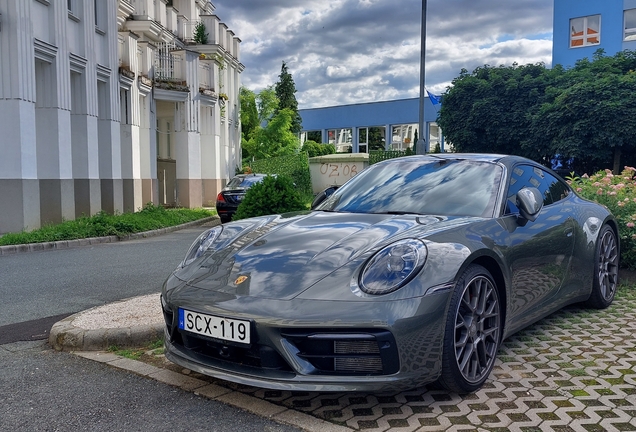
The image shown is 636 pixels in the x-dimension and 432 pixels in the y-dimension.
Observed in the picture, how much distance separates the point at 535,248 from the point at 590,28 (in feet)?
116

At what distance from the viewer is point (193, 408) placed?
315 centimetres

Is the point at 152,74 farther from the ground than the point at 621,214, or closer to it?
farther from the ground

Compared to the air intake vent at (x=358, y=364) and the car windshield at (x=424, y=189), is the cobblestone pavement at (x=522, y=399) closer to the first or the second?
the air intake vent at (x=358, y=364)

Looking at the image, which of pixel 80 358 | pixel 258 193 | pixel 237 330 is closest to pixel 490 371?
pixel 237 330

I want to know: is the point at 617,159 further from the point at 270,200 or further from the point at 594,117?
the point at 270,200

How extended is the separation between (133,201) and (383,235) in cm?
1649

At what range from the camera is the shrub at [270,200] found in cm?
837

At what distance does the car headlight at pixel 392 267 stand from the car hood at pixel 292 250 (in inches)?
3.1

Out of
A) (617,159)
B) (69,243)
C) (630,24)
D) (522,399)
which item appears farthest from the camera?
(630,24)

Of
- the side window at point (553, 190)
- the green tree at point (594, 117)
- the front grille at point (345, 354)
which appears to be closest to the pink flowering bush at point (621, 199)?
the side window at point (553, 190)

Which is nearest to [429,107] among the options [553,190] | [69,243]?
[69,243]

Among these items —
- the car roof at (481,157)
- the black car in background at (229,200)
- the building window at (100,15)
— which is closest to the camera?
the car roof at (481,157)

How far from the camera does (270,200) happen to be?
27.6 ft

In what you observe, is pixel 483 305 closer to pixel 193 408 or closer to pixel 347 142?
pixel 193 408
